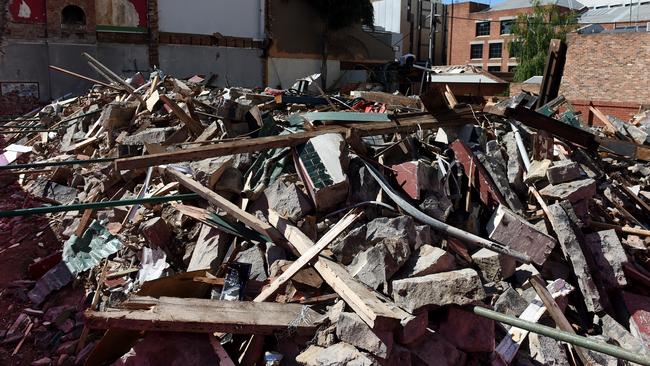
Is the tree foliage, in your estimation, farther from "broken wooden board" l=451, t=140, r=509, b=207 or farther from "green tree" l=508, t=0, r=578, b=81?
"broken wooden board" l=451, t=140, r=509, b=207

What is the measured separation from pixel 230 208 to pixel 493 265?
8.82ft

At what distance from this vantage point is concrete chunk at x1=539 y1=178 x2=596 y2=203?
5.98 m

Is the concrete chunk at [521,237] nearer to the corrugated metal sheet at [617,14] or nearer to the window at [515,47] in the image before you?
the window at [515,47]

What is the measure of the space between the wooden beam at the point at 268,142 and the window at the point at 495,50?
46.2 m

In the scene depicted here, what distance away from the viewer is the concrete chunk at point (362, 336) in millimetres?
→ 4086

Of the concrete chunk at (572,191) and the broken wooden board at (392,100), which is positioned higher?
the broken wooden board at (392,100)

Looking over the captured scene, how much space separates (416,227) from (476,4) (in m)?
52.8

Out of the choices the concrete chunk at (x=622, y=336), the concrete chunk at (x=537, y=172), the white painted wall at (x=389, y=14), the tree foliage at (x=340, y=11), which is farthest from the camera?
the white painted wall at (x=389, y=14)

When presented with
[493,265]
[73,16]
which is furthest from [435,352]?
[73,16]

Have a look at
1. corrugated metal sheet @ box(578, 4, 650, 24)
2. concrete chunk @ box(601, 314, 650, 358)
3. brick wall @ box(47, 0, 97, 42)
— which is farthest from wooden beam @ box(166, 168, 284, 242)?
corrugated metal sheet @ box(578, 4, 650, 24)

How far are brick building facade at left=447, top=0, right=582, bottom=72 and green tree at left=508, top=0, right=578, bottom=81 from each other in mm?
7161

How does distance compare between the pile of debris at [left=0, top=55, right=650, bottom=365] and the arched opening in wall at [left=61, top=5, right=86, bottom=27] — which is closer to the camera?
the pile of debris at [left=0, top=55, right=650, bottom=365]

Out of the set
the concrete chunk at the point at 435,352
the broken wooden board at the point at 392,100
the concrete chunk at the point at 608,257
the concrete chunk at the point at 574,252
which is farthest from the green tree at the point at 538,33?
the concrete chunk at the point at 435,352

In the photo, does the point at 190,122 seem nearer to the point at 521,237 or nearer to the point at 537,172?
the point at 537,172
